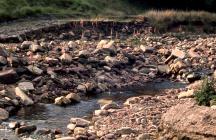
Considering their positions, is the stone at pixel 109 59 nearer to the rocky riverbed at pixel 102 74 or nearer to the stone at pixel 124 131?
the rocky riverbed at pixel 102 74

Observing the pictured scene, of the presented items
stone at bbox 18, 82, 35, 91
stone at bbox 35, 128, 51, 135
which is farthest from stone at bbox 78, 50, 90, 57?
stone at bbox 35, 128, 51, 135

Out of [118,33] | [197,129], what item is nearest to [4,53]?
[197,129]

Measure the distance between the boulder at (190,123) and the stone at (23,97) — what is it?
10.9 meters

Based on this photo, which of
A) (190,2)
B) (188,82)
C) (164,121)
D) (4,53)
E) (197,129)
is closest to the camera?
(197,129)

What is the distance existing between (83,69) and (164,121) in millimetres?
16865

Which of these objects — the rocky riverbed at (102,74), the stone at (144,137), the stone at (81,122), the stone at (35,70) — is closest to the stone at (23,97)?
the rocky riverbed at (102,74)

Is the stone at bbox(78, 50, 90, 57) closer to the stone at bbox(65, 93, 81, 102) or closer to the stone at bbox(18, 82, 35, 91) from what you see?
the stone at bbox(18, 82, 35, 91)

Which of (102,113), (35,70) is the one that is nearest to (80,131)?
(102,113)

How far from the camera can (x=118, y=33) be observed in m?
56.2

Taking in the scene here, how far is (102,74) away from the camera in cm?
3550

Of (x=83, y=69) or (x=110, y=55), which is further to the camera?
(x=110, y=55)

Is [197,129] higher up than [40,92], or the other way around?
[197,129]

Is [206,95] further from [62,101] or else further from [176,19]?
[176,19]

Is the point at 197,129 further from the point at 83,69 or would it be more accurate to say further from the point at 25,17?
the point at 25,17
